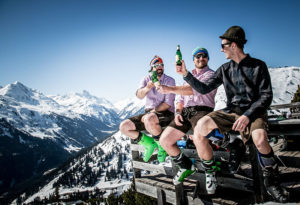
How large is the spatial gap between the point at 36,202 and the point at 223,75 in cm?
19834

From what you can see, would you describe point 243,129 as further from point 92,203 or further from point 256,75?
point 92,203

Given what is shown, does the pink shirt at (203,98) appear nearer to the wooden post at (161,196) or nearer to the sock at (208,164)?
the sock at (208,164)

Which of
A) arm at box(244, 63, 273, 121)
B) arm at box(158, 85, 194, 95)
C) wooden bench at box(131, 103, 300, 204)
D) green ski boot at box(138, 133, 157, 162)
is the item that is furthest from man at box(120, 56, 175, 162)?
arm at box(244, 63, 273, 121)

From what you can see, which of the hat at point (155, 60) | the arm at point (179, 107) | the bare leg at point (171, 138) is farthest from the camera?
the hat at point (155, 60)

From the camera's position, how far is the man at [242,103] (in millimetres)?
3135

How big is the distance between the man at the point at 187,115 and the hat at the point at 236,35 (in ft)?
3.33

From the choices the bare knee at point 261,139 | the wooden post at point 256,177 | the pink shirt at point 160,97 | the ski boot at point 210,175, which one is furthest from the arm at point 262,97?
the pink shirt at point 160,97

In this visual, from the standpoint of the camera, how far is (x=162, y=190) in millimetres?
5613

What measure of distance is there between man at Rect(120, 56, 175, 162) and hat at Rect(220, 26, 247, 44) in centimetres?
227

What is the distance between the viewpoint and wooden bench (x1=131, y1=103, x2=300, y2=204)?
3.38 metres

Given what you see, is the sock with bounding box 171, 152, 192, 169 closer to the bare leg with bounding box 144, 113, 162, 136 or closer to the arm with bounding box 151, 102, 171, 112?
the bare leg with bounding box 144, 113, 162, 136

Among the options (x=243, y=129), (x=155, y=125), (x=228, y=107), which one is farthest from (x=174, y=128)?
(x=243, y=129)

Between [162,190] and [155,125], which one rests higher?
[155,125]

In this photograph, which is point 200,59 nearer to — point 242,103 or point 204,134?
point 242,103
